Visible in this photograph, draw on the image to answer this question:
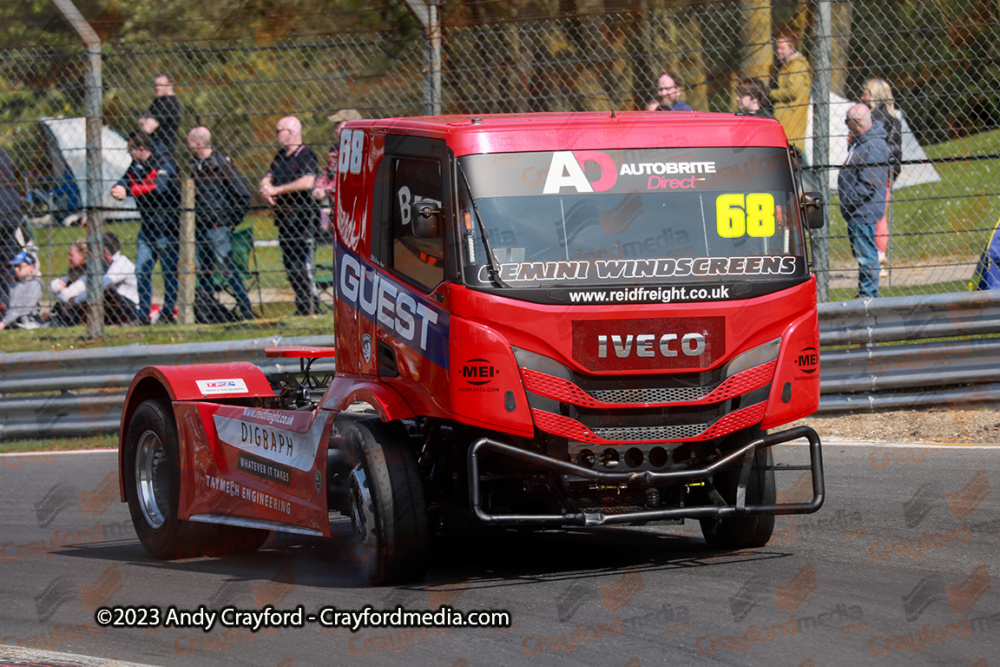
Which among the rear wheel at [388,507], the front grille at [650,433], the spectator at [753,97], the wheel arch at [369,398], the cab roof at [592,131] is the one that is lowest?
the rear wheel at [388,507]

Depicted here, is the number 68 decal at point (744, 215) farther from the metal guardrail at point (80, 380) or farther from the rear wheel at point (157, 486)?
the metal guardrail at point (80, 380)

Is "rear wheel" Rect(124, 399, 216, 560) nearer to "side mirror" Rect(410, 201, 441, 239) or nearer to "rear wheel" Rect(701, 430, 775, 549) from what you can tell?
"side mirror" Rect(410, 201, 441, 239)

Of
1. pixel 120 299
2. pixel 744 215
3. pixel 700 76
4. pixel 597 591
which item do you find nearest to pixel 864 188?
pixel 700 76

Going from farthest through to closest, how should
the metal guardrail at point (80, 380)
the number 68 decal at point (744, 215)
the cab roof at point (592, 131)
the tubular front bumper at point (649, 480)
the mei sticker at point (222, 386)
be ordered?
1. the metal guardrail at point (80, 380)
2. the mei sticker at point (222, 386)
3. the number 68 decal at point (744, 215)
4. the cab roof at point (592, 131)
5. the tubular front bumper at point (649, 480)

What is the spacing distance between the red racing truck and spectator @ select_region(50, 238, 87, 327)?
266 inches

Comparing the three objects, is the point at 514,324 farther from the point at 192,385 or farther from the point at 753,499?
the point at 192,385

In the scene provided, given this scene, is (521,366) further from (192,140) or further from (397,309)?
(192,140)

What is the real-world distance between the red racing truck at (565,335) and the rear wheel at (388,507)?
0.01m

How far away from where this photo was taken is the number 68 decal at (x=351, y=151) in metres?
7.37

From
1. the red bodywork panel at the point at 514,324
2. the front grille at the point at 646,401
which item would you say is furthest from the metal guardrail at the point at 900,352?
the front grille at the point at 646,401

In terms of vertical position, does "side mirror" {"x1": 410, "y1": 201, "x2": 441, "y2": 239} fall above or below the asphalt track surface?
above

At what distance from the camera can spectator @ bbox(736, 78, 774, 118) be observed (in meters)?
11.3

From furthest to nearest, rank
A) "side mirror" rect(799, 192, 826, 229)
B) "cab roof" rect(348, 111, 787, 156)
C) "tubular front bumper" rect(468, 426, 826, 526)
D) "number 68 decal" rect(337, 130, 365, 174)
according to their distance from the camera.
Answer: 1. "number 68 decal" rect(337, 130, 365, 174)
2. "side mirror" rect(799, 192, 826, 229)
3. "cab roof" rect(348, 111, 787, 156)
4. "tubular front bumper" rect(468, 426, 826, 526)

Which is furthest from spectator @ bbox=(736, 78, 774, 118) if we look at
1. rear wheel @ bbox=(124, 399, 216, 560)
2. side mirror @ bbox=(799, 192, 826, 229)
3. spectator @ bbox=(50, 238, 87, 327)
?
spectator @ bbox=(50, 238, 87, 327)
